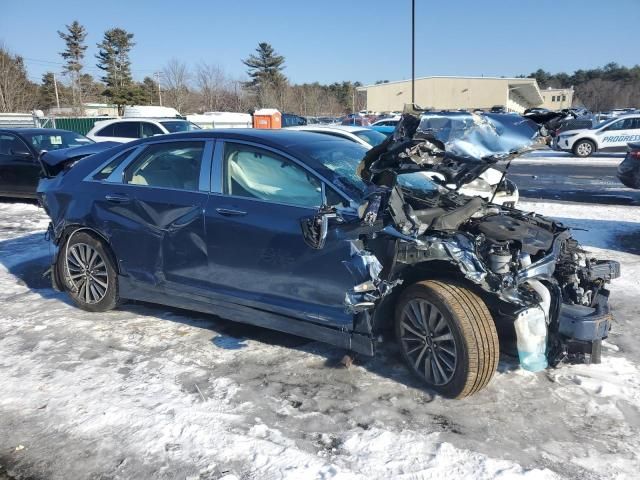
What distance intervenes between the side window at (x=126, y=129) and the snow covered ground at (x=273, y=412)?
1044cm

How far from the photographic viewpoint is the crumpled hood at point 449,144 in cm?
342

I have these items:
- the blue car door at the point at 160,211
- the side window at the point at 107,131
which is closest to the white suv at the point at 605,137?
the side window at the point at 107,131

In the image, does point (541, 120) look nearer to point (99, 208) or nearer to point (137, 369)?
point (137, 369)

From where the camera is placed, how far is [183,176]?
4406 mm

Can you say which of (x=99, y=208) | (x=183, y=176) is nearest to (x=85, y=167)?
(x=99, y=208)

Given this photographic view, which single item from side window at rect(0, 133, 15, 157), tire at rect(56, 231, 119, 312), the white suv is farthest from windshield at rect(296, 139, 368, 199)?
the white suv

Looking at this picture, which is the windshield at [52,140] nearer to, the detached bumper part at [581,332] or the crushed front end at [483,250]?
the crushed front end at [483,250]

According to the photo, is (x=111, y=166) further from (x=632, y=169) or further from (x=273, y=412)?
(x=632, y=169)

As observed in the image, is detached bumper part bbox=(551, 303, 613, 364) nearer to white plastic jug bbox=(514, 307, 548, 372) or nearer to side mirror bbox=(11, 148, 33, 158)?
white plastic jug bbox=(514, 307, 548, 372)

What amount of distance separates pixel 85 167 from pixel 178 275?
5.29 ft

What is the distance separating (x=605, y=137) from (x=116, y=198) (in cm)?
2090

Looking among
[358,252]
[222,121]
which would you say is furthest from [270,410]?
[222,121]

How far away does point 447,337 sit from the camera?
329 cm

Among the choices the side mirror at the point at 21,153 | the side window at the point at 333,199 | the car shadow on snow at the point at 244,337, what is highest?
the side mirror at the point at 21,153
